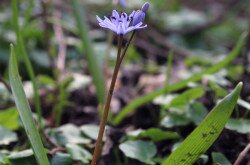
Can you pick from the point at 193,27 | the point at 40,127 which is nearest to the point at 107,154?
the point at 40,127

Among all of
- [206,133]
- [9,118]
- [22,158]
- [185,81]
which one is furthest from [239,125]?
[9,118]

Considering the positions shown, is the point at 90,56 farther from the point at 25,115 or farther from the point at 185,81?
the point at 25,115

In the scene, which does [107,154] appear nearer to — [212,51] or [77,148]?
[77,148]

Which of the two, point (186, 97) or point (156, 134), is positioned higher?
point (186, 97)

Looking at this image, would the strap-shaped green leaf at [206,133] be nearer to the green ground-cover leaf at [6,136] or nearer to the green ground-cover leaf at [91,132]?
the green ground-cover leaf at [91,132]

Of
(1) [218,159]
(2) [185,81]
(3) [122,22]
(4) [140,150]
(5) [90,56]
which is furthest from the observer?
(5) [90,56]

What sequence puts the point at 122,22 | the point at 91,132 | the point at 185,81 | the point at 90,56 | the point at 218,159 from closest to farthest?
the point at 122,22 → the point at 218,159 → the point at 91,132 → the point at 185,81 → the point at 90,56

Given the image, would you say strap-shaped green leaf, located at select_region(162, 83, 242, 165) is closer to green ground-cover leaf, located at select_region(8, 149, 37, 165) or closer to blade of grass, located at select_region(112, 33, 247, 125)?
green ground-cover leaf, located at select_region(8, 149, 37, 165)
